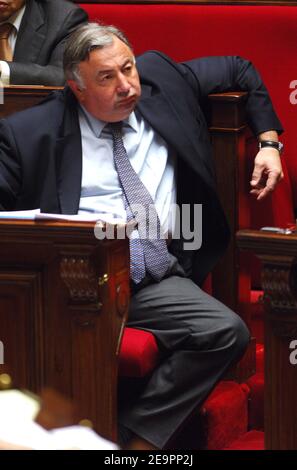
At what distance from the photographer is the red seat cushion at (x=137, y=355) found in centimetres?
124

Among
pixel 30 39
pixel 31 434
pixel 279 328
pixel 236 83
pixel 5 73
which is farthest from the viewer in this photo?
pixel 30 39

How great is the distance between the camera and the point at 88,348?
1.18 meters

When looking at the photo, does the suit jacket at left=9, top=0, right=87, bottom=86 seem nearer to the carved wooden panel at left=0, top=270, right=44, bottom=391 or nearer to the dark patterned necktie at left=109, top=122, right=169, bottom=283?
the dark patterned necktie at left=109, top=122, right=169, bottom=283

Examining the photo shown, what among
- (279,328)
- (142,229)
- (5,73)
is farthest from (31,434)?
(5,73)

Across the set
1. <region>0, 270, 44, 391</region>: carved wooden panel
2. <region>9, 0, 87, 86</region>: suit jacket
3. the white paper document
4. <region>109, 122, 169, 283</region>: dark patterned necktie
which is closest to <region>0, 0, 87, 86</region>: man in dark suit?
<region>9, 0, 87, 86</region>: suit jacket

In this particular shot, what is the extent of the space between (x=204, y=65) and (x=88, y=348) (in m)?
0.56

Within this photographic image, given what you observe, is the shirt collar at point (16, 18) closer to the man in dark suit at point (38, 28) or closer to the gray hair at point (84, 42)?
the man in dark suit at point (38, 28)

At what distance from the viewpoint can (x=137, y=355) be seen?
1.24m

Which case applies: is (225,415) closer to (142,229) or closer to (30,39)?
(142,229)

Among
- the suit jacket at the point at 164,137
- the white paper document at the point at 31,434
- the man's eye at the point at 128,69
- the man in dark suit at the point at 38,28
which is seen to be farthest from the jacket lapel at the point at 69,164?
the white paper document at the point at 31,434

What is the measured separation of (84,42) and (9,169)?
0.23 metres

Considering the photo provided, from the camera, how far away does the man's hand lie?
4.39 ft
